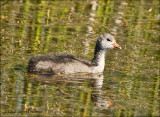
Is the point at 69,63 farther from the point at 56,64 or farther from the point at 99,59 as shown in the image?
the point at 99,59

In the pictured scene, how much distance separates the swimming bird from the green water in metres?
0.21

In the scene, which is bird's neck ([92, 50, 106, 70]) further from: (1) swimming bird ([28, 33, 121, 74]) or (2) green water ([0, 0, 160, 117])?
(2) green water ([0, 0, 160, 117])

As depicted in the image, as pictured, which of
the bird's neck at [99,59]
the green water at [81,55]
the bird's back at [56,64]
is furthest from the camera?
the bird's neck at [99,59]

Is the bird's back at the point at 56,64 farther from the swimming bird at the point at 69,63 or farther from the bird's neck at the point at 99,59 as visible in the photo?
the bird's neck at the point at 99,59

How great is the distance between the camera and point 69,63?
11844mm

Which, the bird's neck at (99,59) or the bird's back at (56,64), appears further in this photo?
the bird's neck at (99,59)

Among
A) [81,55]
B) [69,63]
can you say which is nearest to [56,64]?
[69,63]

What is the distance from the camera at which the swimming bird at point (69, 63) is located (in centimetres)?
1152

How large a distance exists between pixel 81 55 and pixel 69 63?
1829 mm

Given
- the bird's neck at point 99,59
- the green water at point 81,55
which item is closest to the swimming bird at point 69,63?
the bird's neck at point 99,59

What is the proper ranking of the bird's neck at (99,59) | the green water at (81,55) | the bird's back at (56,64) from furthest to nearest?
1. the bird's neck at (99,59)
2. the bird's back at (56,64)
3. the green water at (81,55)

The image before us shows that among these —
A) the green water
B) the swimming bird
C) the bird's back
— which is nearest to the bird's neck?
the swimming bird

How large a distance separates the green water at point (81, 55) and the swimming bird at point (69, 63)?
0.69 feet

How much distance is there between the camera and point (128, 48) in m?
14.5
